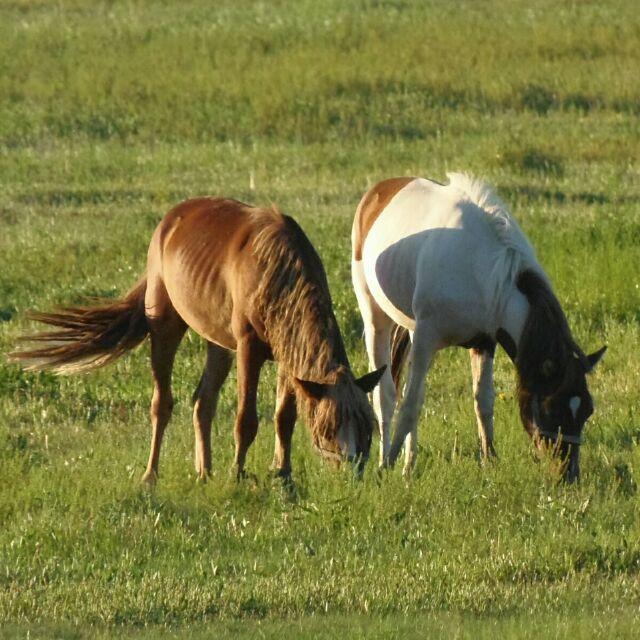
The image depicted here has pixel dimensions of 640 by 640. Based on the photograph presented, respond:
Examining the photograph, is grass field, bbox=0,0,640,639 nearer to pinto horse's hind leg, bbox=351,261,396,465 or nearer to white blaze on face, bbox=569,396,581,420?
pinto horse's hind leg, bbox=351,261,396,465

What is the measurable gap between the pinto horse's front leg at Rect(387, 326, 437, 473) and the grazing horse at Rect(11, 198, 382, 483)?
818mm

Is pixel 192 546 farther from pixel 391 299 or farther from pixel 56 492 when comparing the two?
pixel 391 299

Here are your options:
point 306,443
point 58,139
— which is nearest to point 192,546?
point 306,443

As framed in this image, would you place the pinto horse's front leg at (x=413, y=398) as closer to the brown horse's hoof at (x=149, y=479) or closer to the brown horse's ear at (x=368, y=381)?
the brown horse's ear at (x=368, y=381)

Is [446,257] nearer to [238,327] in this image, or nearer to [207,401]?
[238,327]

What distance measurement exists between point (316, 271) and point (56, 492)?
1.69 m

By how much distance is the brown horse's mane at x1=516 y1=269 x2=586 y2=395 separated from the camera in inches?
281

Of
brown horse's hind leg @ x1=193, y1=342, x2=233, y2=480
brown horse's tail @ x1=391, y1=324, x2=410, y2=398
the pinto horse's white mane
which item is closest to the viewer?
the pinto horse's white mane

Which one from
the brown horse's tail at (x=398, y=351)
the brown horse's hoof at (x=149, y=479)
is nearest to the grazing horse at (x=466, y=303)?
the brown horse's tail at (x=398, y=351)

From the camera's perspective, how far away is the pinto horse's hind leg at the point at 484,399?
320 inches

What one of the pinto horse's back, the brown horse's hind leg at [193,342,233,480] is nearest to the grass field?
→ the brown horse's hind leg at [193,342,233,480]

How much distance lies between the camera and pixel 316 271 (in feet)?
23.0

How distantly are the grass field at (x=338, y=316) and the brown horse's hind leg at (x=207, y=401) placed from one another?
16 centimetres

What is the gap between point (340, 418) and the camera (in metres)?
6.50
